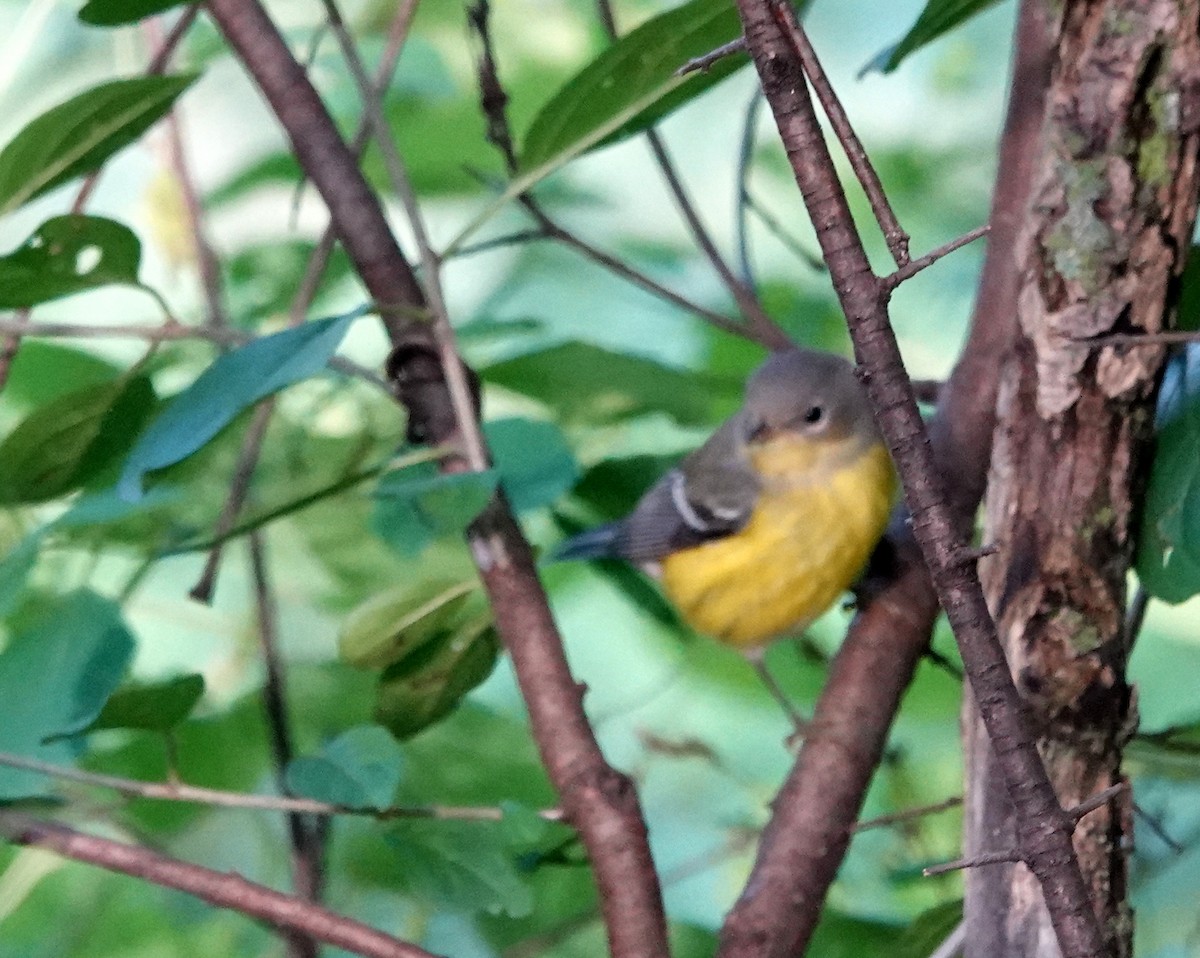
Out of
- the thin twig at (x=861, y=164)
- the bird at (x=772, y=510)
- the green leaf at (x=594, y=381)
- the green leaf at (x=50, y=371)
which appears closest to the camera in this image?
the thin twig at (x=861, y=164)

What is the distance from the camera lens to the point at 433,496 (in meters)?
0.66

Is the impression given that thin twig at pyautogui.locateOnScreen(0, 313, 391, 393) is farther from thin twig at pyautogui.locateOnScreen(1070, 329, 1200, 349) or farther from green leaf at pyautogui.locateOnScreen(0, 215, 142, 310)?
thin twig at pyautogui.locateOnScreen(1070, 329, 1200, 349)

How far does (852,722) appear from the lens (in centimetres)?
79

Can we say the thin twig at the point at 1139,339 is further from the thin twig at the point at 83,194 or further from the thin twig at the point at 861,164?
the thin twig at the point at 83,194

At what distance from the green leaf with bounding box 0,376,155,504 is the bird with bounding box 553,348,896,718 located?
1.59 ft

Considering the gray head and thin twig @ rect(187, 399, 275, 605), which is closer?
thin twig @ rect(187, 399, 275, 605)

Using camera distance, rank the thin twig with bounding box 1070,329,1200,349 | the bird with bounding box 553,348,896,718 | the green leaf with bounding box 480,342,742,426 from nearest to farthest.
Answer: the thin twig with bounding box 1070,329,1200,349 → the green leaf with bounding box 480,342,742,426 → the bird with bounding box 553,348,896,718

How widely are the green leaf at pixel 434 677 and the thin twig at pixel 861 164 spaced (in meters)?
0.50

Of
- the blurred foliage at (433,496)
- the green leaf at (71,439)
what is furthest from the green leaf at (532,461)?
the green leaf at (71,439)

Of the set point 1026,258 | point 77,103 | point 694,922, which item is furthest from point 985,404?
point 77,103

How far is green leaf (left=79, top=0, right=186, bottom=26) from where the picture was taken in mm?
722

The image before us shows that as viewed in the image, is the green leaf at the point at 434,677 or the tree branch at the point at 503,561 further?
the green leaf at the point at 434,677

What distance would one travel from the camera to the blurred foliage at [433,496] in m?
0.71

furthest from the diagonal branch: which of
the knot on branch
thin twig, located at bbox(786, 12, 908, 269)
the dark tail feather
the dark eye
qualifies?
the dark eye
